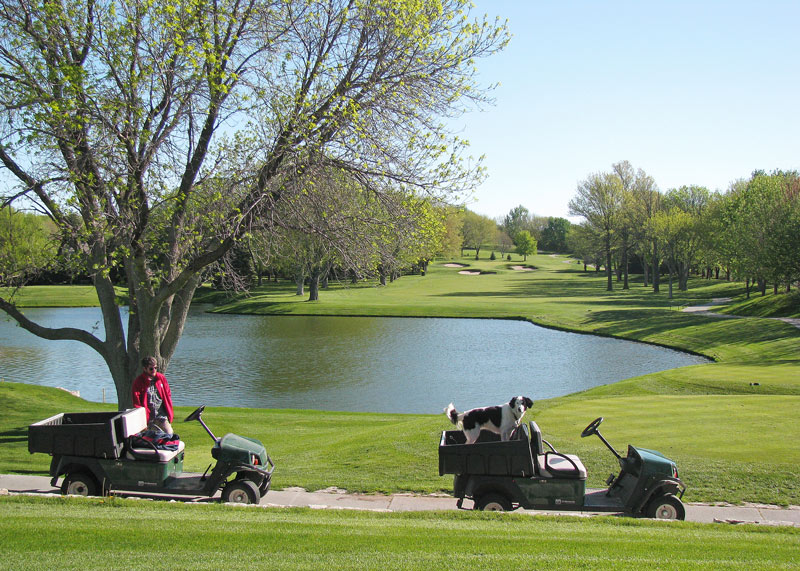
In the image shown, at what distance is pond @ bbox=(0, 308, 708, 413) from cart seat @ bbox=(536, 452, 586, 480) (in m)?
14.5

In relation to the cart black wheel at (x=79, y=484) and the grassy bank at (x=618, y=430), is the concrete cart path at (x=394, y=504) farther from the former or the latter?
the cart black wheel at (x=79, y=484)

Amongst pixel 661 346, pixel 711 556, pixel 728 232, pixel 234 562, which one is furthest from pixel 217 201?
pixel 728 232

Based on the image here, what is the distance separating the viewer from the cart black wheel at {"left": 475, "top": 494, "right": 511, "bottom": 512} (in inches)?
324

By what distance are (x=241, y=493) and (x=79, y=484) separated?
7.23 ft

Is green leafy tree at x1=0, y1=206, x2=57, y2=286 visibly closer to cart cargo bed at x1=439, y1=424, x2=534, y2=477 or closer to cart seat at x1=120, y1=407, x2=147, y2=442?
cart seat at x1=120, y1=407, x2=147, y2=442

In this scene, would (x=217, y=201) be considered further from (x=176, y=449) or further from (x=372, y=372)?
(x=372, y=372)

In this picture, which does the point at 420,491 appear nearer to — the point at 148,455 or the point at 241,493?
the point at 241,493

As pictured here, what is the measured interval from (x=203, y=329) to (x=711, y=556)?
43.8 metres

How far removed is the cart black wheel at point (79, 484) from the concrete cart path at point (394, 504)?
2.20 feet

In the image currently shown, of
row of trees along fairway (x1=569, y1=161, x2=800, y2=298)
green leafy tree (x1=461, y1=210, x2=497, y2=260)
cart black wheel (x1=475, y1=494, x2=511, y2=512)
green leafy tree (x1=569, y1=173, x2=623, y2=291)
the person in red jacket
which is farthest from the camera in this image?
green leafy tree (x1=461, y1=210, x2=497, y2=260)

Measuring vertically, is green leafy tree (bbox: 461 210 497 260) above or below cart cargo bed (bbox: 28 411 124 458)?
above

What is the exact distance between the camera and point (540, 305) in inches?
2343

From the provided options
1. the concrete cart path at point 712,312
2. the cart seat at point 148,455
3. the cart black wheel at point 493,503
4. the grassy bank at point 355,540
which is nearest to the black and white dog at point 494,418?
the cart black wheel at point 493,503

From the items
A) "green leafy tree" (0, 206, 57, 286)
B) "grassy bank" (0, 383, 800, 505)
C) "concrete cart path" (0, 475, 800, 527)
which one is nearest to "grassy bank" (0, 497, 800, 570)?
"concrete cart path" (0, 475, 800, 527)
